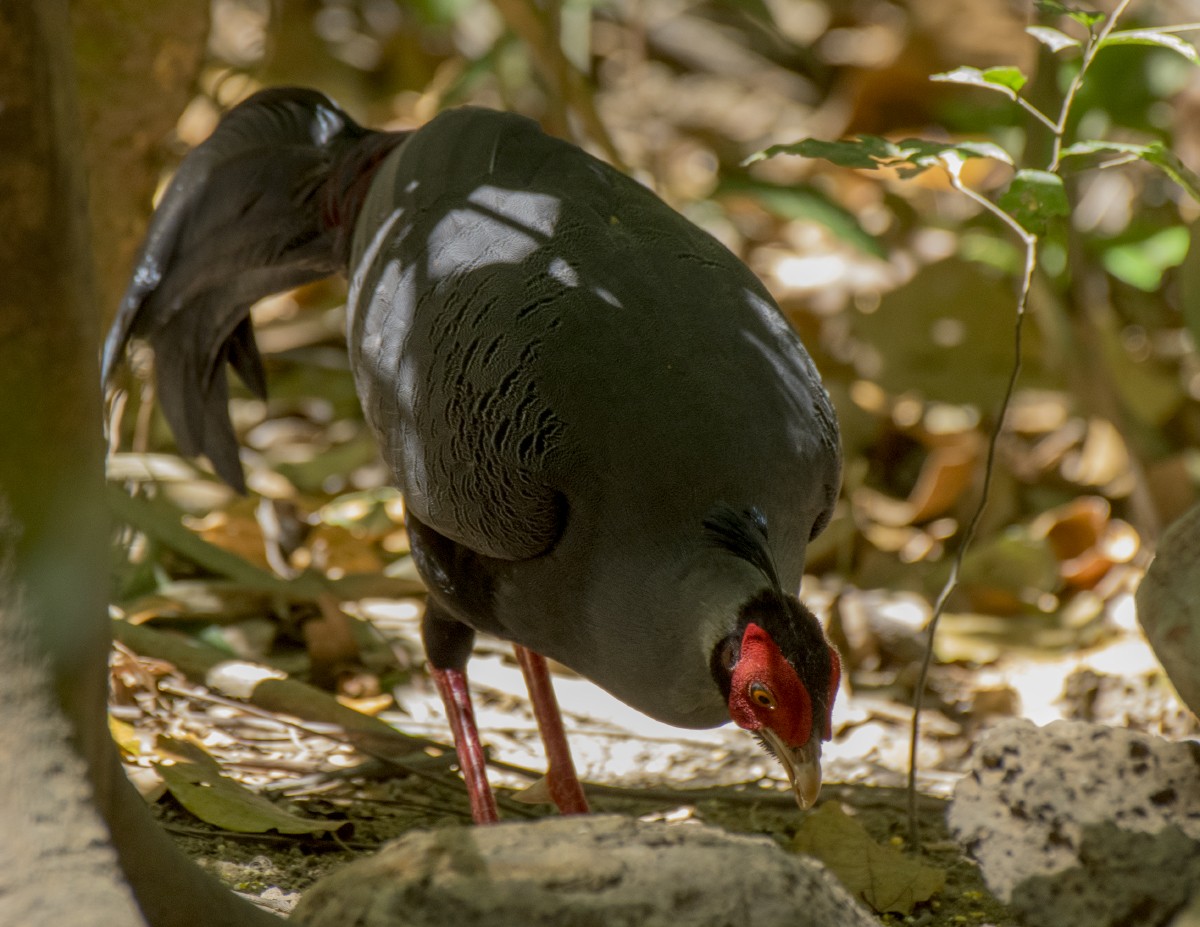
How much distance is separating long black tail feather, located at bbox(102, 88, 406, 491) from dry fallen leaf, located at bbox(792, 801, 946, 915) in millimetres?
2026

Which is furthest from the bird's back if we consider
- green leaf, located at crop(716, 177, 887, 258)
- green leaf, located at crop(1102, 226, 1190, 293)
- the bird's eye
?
green leaf, located at crop(1102, 226, 1190, 293)

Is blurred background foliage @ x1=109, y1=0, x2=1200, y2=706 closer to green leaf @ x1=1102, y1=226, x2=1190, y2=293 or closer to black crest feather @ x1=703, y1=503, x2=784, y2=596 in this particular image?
green leaf @ x1=1102, y1=226, x2=1190, y2=293

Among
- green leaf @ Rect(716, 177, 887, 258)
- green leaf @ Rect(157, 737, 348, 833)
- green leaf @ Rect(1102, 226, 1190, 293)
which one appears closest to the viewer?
green leaf @ Rect(157, 737, 348, 833)

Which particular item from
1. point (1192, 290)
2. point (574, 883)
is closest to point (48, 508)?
point (574, 883)

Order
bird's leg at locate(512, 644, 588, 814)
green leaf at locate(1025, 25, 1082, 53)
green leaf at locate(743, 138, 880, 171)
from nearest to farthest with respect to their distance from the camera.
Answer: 1. green leaf at locate(1025, 25, 1082, 53)
2. green leaf at locate(743, 138, 880, 171)
3. bird's leg at locate(512, 644, 588, 814)

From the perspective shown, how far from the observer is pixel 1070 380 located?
5176mm

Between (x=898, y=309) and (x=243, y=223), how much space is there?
3.03m

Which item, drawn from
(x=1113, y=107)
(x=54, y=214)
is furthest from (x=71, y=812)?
(x=1113, y=107)

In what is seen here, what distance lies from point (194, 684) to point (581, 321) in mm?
1657

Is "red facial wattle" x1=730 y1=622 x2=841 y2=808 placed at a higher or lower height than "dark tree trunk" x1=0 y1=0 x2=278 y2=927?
lower

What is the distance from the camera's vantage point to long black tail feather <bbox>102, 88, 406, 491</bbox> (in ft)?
13.3

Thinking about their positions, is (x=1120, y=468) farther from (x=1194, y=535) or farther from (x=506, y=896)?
(x=506, y=896)

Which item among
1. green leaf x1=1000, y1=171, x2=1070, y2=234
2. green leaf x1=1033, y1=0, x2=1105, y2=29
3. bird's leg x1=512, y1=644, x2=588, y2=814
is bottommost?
bird's leg x1=512, y1=644, x2=588, y2=814

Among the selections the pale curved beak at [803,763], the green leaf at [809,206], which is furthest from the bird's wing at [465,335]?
the green leaf at [809,206]
